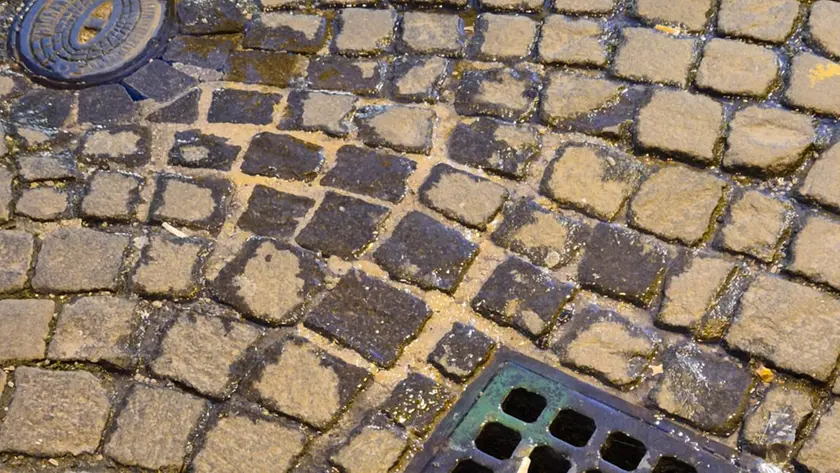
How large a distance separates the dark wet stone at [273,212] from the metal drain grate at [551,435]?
828 millimetres

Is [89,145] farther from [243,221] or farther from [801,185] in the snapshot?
[801,185]

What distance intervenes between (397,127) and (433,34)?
50 centimetres

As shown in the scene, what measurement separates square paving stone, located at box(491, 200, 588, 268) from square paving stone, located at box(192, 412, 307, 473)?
0.90m

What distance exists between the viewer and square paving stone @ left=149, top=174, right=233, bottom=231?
3201 mm

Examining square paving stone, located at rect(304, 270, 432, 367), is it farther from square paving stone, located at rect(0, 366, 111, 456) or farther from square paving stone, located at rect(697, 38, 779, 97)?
square paving stone, located at rect(697, 38, 779, 97)

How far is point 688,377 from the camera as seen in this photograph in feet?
9.08

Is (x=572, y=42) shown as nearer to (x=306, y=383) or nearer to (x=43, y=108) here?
(x=306, y=383)

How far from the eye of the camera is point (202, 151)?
338 cm

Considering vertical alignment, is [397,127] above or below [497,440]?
above

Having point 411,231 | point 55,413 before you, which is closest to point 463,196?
point 411,231

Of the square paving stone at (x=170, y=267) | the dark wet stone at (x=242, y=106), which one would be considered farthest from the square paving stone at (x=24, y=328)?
the dark wet stone at (x=242, y=106)

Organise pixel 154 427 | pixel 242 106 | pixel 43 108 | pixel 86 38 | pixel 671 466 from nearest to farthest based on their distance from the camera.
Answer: pixel 671 466 < pixel 154 427 < pixel 242 106 < pixel 43 108 < pixel 86 38

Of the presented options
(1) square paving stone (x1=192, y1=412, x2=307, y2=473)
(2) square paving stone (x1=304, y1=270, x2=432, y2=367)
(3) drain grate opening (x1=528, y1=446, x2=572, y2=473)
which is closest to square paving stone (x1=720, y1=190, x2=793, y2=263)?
(3) drain grate opening (x1=528, y1=446, x2=572, y2=473)

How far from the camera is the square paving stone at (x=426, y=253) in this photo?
9.93 feet
